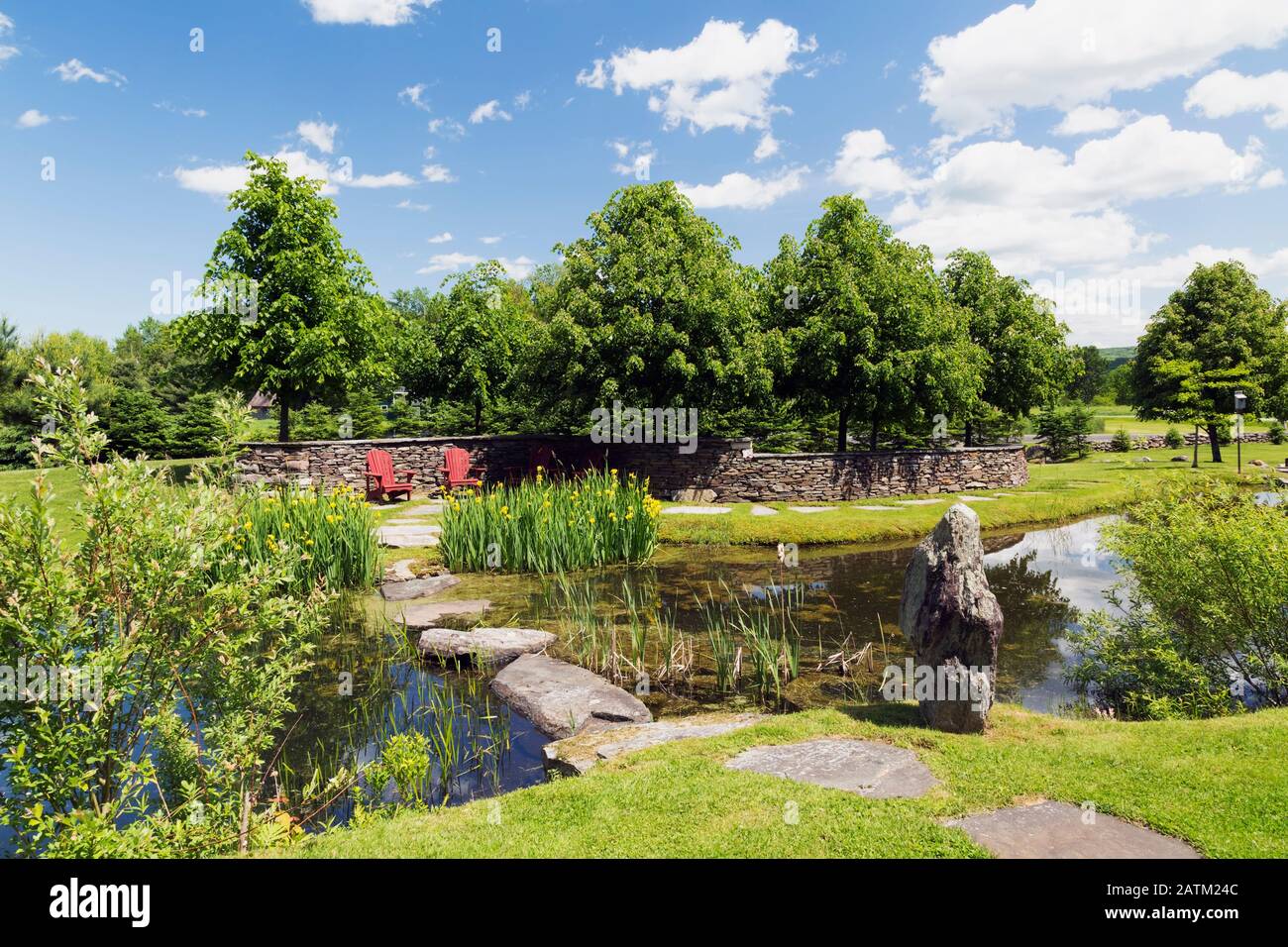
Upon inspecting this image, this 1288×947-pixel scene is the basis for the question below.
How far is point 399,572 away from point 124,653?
24.7 feet

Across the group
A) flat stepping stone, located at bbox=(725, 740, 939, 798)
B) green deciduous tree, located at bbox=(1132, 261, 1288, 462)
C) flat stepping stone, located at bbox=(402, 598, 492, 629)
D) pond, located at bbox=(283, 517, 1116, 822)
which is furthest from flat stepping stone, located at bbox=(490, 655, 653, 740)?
green deciduous tree, located at bbox=(1132, 261, 1288, 462)

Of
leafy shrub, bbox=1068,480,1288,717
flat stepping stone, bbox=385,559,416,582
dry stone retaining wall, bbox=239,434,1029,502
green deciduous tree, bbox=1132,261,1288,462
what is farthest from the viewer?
green deciduous tree, bbox=1132,261,1288,462

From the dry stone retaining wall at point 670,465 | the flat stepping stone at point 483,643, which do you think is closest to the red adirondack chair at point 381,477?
the dry stone retaining wall at point 670,465

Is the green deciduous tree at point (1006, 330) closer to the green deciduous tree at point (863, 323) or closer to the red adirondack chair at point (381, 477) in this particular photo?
the green deciduous tree at point (863, 323)

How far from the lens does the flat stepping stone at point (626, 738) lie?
5094 mm

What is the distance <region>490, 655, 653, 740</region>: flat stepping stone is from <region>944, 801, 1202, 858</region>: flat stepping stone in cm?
291

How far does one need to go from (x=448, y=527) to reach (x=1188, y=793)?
929 centimetres

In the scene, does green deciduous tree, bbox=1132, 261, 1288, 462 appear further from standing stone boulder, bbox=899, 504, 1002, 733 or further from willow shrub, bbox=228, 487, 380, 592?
willow shrub, bbox=228, 487, 380, 592

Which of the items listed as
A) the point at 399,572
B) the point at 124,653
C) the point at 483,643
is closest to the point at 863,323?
the point at 399,572

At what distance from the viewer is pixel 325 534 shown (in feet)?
31.5

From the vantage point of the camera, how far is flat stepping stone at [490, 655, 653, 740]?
6.00m
